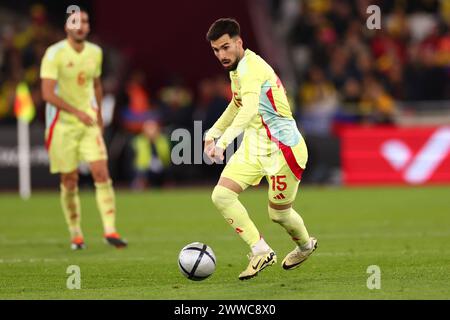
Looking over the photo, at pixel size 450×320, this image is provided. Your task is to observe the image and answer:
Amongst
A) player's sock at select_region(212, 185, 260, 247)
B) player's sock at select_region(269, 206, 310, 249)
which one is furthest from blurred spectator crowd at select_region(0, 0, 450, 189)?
player's sock at select_region(212, 185, 260, 247)

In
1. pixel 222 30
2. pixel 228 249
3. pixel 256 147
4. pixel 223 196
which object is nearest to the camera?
pixel 222 30

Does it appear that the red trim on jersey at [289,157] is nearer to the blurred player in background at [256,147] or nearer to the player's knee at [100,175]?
the blurred player in background at [256,147]

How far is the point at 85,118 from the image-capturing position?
11953mm

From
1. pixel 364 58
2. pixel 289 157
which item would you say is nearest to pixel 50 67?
pixel 289 157

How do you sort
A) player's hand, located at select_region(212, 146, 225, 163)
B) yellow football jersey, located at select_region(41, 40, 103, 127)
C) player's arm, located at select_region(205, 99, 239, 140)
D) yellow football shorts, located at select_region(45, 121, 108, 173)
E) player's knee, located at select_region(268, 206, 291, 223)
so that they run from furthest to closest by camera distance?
yellow football shorts, located at select_region(45, 121, 108, 173), yellow football jersey, located at select_region(41, 40, 103, 127), player's arm, located at select_region(205, 99, 239, 140), player's knee, located at select_region(268, 206, 291, 223), player's hand, located at select_region(212, 146, 225, 163)

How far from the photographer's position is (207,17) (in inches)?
955

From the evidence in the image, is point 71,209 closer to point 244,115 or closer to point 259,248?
point 259,248

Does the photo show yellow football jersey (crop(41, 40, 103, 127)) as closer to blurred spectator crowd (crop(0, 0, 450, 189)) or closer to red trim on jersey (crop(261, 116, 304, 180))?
red trim on jersey (crop(261, 116, 304, 180))

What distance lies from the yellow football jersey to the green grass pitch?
63.0 inches

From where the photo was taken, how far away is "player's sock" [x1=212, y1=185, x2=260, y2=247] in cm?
898

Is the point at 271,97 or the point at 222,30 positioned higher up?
the point at 222,30

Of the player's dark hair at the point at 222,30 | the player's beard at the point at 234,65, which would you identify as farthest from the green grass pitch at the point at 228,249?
the player's dark hair at the point at 222,30

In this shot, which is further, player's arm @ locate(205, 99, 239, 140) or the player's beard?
player's arm @ locate(205, 99, 239, 140)

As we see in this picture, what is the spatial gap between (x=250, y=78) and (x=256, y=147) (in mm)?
730
